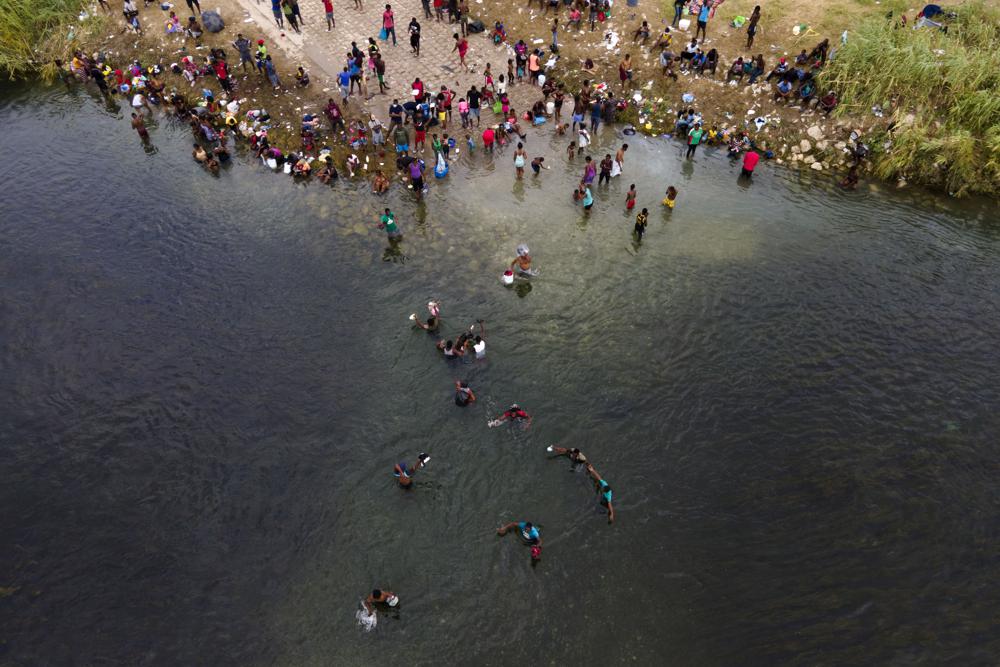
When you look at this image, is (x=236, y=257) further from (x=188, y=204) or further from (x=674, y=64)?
(x=674, y=64)

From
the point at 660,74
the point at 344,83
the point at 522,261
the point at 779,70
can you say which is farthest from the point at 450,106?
the point at 779,70

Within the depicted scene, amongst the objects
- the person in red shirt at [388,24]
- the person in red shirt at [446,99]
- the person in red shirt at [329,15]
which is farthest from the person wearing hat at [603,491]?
the person in red shirt at [329,15]

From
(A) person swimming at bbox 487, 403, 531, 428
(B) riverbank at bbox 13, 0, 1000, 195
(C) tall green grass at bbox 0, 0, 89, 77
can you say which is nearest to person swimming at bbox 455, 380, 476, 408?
(A) person swimming at bbox 487, 403, 531, 428

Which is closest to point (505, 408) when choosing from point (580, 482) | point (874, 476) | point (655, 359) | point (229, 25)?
point (580, 482)

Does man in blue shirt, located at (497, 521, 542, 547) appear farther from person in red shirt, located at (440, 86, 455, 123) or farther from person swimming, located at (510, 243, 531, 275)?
person in red shirt, located at (440, 86, 455, 123)

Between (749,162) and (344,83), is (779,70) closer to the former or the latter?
(749,162)

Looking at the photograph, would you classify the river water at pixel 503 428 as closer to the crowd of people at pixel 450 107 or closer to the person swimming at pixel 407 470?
the person swimming at pixel 407 470
